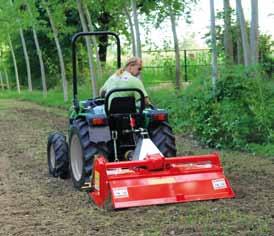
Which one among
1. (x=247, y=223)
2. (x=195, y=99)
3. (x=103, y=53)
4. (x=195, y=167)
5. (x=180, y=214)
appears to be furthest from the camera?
(x=103, y=53)

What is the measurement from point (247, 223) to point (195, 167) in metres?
1.47

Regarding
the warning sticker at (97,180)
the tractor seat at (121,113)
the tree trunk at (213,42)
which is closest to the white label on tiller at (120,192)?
the warning sticker at (97,180)

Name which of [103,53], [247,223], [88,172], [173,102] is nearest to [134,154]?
[88,172]

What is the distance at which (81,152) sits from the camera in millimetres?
8250

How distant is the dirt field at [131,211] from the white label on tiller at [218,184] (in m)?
0.19

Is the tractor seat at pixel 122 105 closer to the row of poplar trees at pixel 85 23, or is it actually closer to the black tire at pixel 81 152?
the black tire at pixel 81 152

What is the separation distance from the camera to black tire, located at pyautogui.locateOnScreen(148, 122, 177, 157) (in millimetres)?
8383

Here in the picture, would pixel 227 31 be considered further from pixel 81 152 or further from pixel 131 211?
pixel 131 211

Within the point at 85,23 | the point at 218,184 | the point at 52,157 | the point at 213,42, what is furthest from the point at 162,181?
the point at 85,23

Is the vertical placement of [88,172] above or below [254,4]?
below

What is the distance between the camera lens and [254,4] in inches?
533

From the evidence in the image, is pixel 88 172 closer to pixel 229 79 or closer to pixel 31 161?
pixel 31 161

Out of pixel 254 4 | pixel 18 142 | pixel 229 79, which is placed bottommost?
pixel 18 142

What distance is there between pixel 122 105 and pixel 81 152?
76cm
